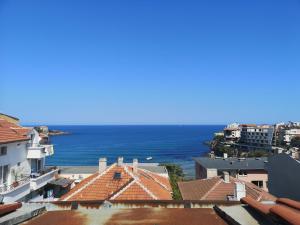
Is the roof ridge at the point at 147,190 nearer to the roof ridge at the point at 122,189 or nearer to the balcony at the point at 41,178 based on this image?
the roof ridge at the point at 122,189

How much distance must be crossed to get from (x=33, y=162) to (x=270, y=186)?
19.3 meters

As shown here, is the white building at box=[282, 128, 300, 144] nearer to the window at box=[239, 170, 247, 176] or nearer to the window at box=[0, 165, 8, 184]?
the window at box=[239, 170, 247, 176]

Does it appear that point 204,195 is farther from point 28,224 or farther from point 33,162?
point 28,224

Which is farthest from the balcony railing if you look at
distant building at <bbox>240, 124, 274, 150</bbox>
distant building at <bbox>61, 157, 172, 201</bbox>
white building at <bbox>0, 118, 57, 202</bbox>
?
distant building at <bbox>240, 124, 274, 150</bbox>

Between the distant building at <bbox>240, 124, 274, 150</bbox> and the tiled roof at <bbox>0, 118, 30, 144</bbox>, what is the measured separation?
461ft

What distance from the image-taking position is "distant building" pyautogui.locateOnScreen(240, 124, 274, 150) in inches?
6407

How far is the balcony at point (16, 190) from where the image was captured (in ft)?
71.6

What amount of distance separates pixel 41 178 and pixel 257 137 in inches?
6007

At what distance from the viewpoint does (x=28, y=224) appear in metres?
6.37

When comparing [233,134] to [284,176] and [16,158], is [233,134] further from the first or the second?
[284,176]

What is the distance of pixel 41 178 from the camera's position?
93.0 ft

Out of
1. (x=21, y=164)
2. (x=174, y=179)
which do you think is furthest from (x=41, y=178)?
(x=174, y=179)

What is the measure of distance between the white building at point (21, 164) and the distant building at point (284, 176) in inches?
565

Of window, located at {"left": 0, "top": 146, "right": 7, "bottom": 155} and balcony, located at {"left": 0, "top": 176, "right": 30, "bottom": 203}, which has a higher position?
window, located at {"left": 0, "top": 146, "right": 7, "bottom": 155}
